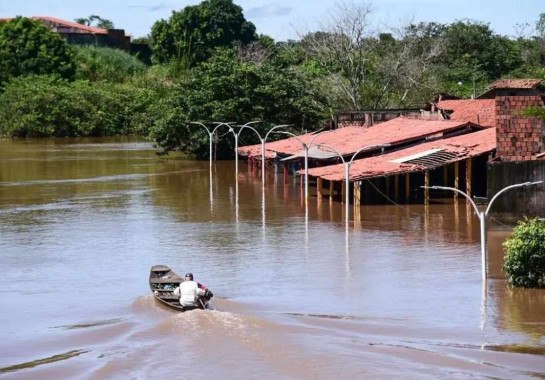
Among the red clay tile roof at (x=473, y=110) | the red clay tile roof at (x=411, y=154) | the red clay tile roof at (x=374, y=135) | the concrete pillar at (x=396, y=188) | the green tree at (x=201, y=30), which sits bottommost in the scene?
the concrete pillar at (x=396, y=188)

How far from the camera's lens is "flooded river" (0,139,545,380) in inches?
870

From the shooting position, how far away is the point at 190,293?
83.6 ft

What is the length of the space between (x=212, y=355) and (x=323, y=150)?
99.7 feet

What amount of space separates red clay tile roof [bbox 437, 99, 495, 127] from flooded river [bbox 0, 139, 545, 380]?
9.03 metres

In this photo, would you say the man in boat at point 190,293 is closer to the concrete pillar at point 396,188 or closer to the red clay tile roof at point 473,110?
the concrete pillar at point 396,188

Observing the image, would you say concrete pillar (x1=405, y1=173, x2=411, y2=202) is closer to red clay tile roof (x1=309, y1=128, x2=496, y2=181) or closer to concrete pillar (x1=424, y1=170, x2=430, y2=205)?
concrete pillar (x1=424, y1=170, x2=430, y2=205)

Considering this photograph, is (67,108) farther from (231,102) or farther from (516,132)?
(516,132)

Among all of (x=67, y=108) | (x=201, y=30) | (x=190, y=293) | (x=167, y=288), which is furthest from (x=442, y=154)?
(x=201, y=30)

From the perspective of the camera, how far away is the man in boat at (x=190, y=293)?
25.4 metres

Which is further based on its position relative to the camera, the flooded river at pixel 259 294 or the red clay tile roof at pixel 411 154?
the red clay tile roof at pixel 411 154

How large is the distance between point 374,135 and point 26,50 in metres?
60.3

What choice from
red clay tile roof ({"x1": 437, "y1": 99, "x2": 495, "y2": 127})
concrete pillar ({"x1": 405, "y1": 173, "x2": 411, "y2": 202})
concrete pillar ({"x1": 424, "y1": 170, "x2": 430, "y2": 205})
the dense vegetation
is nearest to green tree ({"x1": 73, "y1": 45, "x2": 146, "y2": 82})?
the dense vegetation

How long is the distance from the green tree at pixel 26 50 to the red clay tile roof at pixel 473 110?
180 feet

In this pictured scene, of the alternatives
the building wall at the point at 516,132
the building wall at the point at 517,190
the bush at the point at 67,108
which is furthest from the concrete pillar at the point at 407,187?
the bush at the point at 67,108
